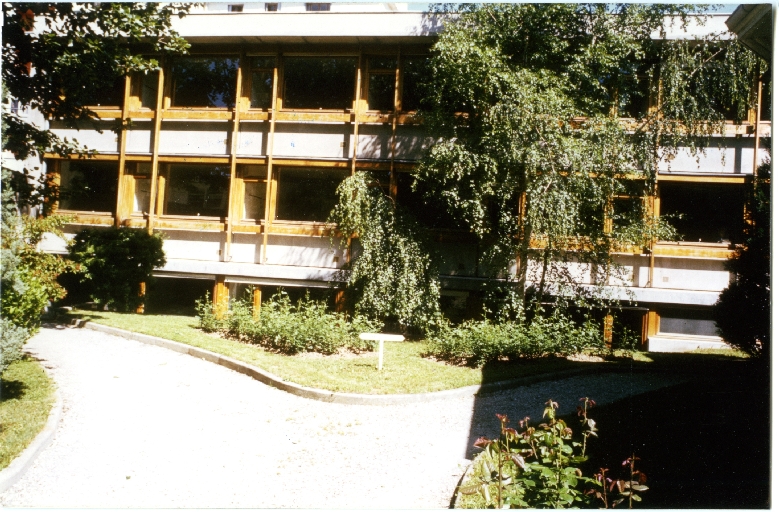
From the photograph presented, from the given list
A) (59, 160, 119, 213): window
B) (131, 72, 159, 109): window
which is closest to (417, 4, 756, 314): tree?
(131, 72, 159, 109): window

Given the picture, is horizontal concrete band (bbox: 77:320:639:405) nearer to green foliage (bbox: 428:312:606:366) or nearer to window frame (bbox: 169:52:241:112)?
green foliage (bbox: 428:312:606:366)

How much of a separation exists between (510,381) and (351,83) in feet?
27.2

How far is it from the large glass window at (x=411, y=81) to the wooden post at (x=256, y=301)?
5.56 metres

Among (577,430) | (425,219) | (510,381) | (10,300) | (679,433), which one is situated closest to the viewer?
(10,300)

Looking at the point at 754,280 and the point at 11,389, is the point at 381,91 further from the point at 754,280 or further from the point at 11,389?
the point at 11,389

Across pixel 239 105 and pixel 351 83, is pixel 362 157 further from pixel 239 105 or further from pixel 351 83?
pixel 239 105

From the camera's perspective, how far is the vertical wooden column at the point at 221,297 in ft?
34.3

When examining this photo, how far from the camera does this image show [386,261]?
10469 mm

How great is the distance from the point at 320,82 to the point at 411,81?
226cm

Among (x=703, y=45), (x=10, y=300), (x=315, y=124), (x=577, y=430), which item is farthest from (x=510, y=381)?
(x=315, y=124)

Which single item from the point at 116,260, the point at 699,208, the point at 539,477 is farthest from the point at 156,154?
the point at 699,208

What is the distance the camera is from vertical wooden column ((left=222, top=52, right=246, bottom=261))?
12.1 m

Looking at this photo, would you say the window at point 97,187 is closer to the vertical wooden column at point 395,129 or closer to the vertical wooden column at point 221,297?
the vertical wooden column at point 221,297

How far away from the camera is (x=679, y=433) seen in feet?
17.5
